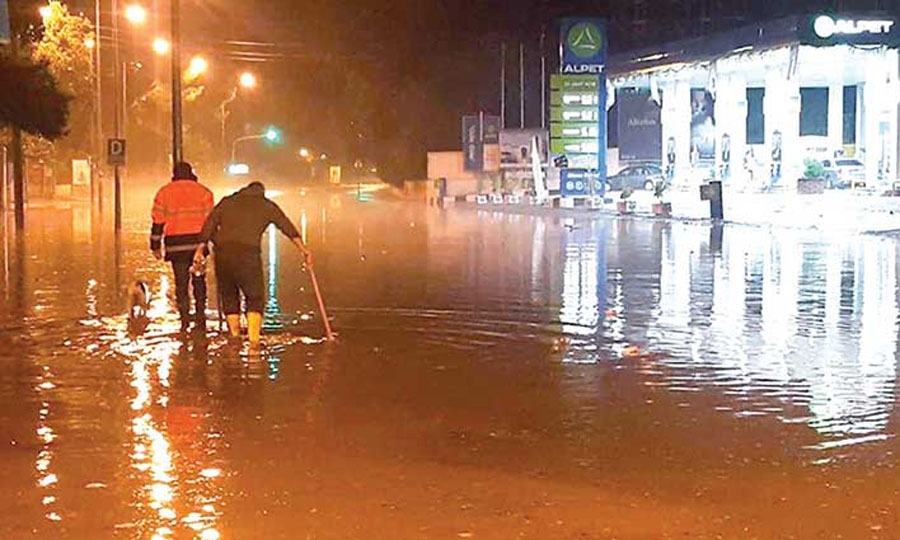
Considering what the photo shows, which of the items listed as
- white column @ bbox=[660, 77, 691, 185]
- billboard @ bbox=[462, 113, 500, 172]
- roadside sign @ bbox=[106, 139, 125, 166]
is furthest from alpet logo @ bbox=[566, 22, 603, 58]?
roadside sign @ bbox=[106, 139, 125, 166]


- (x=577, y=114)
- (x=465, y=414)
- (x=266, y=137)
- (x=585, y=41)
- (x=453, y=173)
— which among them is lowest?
(x=465, y=414)

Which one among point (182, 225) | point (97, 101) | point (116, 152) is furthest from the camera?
point (97, 101)

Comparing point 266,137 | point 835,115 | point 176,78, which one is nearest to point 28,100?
point 176,78

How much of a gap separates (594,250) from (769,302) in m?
11.6

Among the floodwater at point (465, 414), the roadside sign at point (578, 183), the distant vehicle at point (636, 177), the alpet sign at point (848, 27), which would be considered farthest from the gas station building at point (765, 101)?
the floodwater at point (465, 414)

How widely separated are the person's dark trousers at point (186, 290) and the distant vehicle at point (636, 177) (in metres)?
47.2

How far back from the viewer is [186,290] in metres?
15.5

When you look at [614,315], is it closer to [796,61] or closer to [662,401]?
[662,401]

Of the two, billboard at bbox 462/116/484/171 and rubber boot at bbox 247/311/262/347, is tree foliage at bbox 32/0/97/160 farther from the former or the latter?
rubber boot at bbox 247/311/262/347

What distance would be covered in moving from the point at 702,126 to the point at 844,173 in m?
6.96

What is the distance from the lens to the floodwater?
7441mm

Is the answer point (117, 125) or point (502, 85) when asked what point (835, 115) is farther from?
point (117, 125)

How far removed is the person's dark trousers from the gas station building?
30377 mm

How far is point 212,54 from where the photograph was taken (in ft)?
267
